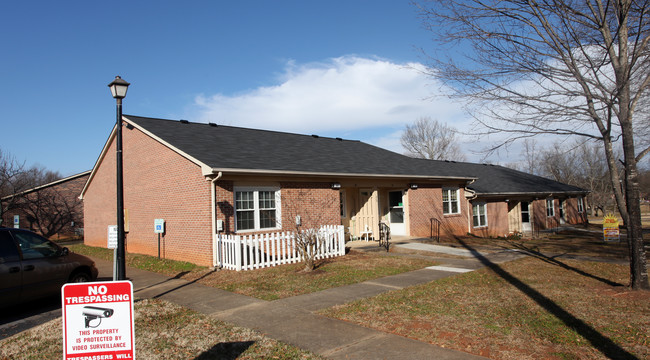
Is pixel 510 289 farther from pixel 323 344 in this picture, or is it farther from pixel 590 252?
pixel 590 252

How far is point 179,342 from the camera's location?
588cm

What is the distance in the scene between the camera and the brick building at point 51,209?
2748cm

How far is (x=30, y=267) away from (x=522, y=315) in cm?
853

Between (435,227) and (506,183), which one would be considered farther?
(506,183)

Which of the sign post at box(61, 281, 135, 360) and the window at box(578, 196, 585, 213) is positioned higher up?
the window at box(578, 196, 585, 213)

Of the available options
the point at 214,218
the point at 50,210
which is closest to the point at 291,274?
the point at 214,218

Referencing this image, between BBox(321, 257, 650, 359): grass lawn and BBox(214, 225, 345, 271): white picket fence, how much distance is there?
457cm

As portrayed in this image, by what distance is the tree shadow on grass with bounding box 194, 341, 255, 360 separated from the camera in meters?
5.23

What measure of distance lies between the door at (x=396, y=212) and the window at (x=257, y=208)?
7144 millimetres

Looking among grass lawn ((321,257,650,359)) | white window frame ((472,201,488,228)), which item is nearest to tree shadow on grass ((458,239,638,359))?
grass lawn ((321,257,650,359))

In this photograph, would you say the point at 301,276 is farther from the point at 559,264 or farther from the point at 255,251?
the point at 559,264

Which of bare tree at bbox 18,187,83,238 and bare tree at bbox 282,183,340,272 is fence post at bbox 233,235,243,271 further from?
bare tree at bbox 18,187,83,238

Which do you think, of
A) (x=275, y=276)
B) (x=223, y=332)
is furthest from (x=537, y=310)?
(x=275, y=276)

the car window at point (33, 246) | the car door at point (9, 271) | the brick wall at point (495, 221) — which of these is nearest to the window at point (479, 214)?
the brick wall at point (495, 221)
